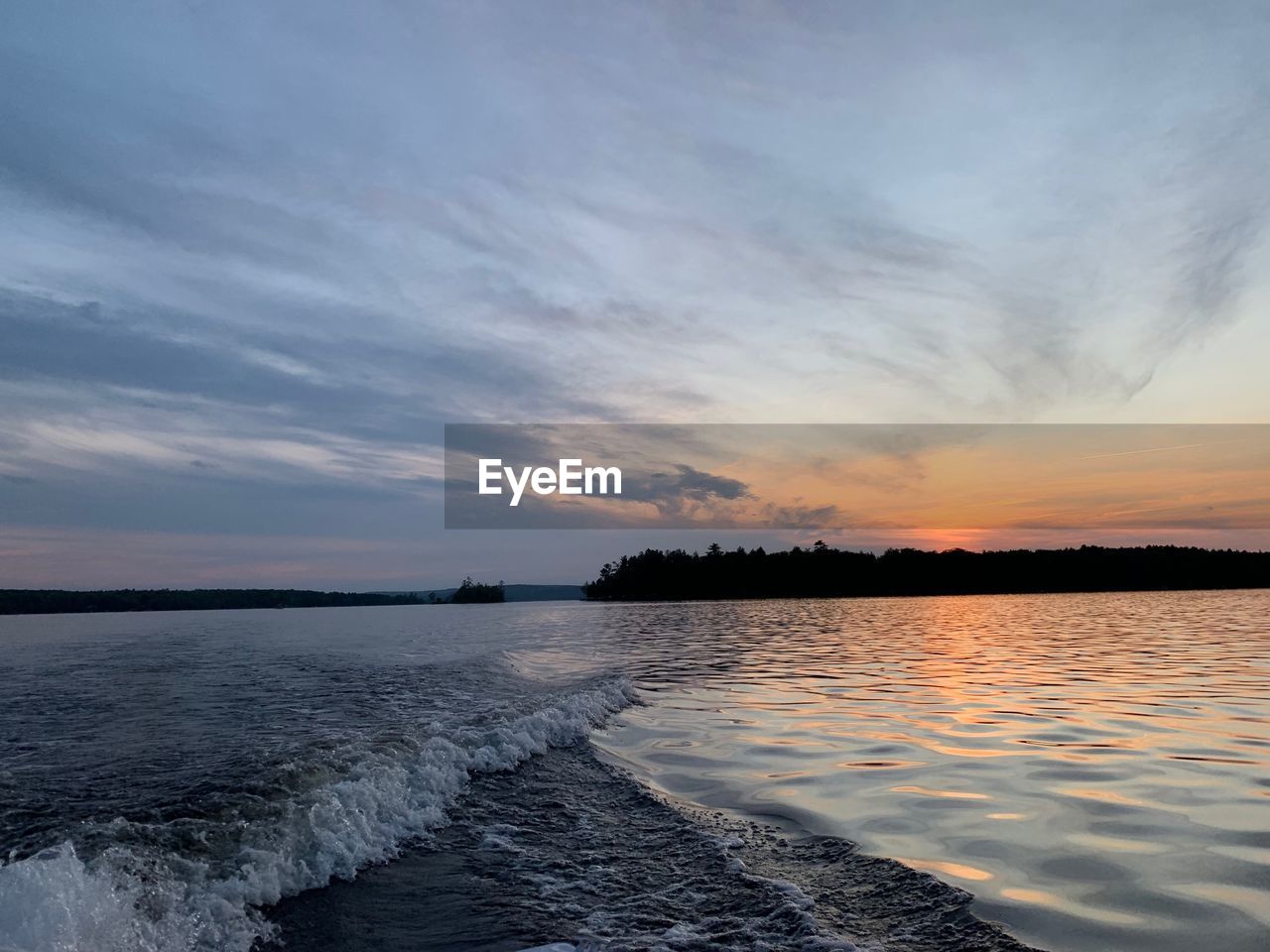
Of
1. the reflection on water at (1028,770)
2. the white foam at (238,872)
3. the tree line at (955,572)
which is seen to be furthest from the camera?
the tree line at (955,572)

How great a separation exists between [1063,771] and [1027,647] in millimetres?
21192

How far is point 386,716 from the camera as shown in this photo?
49.9 feet

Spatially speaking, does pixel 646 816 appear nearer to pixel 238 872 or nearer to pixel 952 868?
pixel 952 868

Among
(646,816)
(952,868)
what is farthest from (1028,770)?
(646,816)

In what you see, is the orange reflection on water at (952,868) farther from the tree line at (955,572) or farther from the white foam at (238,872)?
the tree line at (955,572)

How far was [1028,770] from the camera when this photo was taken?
10.3m

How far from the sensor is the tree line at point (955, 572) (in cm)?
13938

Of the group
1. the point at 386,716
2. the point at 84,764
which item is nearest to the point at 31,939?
the point at 84,764

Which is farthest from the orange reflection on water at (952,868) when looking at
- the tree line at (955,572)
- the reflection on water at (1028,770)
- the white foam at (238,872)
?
the tree line at (955,572)

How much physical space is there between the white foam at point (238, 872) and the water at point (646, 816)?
1.1 inches

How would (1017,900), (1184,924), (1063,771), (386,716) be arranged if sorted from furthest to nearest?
(386,716), (1063,771), (1017,900), (1184,924)

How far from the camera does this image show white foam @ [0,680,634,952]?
17.7 ft

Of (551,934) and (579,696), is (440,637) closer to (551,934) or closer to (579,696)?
(579,696)

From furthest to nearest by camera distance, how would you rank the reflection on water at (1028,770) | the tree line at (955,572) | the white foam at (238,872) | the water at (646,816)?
the tree line at (955,572)
the reflection on water at (1028,770)
the water at (646,816)
the white foam at (238,872)
